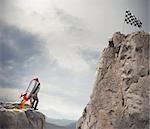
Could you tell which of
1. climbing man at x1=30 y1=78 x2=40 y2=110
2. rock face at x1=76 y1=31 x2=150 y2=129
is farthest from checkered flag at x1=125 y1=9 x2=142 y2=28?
climbing man at x1=30 y1=78 x2=40 y2=110

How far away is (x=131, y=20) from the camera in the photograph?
6.79 metres

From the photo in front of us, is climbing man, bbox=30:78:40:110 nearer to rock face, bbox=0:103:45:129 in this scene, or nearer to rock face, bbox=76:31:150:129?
rock face, bbox=0:103:45:129

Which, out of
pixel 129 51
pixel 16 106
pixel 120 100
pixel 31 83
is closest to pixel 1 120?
pixel 16 106

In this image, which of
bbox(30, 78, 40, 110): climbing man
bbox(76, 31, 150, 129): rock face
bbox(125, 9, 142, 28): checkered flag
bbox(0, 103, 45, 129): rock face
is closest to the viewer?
bbox(0, 103, 45, 129): rock face

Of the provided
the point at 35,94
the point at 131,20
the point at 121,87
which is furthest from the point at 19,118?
the point at 131,20

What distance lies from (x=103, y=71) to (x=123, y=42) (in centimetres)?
75

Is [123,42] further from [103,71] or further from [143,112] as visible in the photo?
[143,112]

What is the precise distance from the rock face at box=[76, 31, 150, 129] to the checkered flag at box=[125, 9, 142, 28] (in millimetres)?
185

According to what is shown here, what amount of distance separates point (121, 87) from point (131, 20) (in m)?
1.36

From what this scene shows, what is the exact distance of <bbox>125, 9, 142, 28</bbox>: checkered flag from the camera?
671cm

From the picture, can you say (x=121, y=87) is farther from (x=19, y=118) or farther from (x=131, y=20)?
(x=19, y=118)

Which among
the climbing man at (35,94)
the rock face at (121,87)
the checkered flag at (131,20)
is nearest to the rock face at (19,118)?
the climbing man at (35,94)

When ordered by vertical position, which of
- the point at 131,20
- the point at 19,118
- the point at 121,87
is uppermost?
the point at 131,20

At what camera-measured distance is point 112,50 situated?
288 inches
